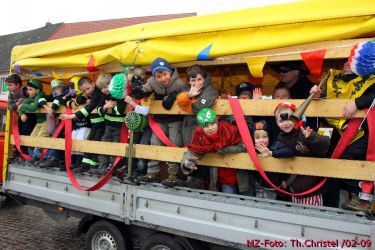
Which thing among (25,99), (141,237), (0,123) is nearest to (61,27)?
(0,123)

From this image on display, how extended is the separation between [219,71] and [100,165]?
210cm

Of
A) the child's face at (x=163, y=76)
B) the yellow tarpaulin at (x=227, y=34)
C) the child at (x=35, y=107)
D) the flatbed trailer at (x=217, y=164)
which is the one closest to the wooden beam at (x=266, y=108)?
the flatbed trailer at (x=217, y=164)

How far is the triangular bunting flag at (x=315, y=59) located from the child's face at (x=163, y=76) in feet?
4.47

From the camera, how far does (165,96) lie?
3.98 metres

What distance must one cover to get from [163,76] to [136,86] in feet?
1.00

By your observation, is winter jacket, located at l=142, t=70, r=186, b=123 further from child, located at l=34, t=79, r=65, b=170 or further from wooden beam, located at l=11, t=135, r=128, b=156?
child, located at l=34, t=79, r=65, b=170

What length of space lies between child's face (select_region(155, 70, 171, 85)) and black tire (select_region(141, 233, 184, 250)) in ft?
5.09

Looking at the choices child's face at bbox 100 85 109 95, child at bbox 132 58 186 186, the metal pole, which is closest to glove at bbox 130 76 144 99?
child at bbox 132 58 186 186

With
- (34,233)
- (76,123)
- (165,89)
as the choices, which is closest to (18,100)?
(76,123)

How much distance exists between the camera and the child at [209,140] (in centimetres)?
345

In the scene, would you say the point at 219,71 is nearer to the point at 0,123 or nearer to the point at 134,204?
the point at 134,204

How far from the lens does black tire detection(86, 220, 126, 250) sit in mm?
4215

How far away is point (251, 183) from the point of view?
3.62m

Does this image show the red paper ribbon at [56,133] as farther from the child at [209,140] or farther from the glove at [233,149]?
the glove at [233,149]
